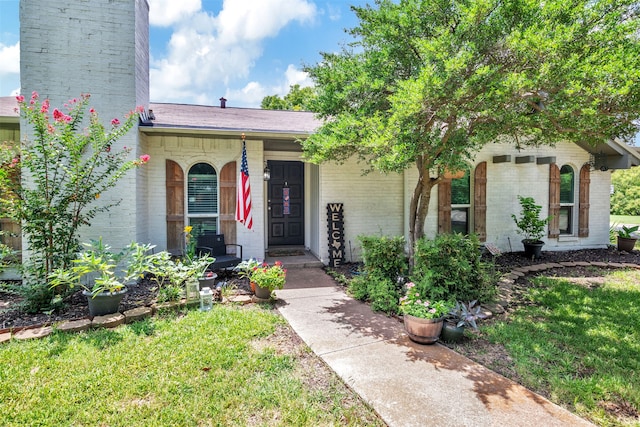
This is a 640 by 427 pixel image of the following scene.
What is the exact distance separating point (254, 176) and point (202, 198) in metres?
1.14

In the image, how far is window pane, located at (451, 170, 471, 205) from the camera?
802 centimetres

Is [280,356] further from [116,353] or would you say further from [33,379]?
[33,379]

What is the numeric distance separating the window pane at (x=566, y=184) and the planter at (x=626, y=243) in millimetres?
1601

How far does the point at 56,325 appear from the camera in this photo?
3752mm

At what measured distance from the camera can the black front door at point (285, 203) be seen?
8234 mm

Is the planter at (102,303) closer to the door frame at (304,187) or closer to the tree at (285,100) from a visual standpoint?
the door frame at (304,187)

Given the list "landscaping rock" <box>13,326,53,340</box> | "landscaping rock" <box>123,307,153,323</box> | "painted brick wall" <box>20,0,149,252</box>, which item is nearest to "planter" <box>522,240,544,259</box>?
"landscaping rock" <box>123,307,153,323</box>

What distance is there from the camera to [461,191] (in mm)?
8102

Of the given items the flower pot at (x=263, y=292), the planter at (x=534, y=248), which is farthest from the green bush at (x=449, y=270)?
the planter at (x=534, y=248)

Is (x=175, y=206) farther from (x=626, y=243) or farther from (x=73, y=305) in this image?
(x=626, y=243)

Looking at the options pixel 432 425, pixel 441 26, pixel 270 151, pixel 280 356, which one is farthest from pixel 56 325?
pixel 441 26

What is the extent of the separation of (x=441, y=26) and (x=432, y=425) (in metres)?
4.56

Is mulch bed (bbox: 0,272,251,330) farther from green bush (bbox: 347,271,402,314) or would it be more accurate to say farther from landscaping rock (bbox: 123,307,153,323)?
green bush (bbox: 347,271,402,314)

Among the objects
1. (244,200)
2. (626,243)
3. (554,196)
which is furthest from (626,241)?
(244,200)
